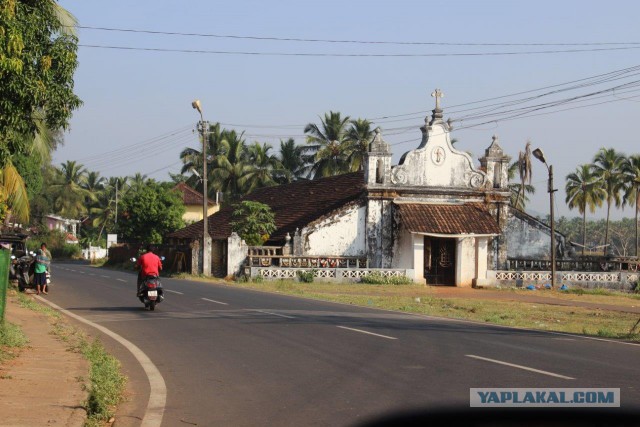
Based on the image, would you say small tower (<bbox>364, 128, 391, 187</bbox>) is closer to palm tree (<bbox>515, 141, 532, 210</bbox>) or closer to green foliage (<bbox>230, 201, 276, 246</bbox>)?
green foliage (<bbox>230, 201, 276, 246</bbox>)

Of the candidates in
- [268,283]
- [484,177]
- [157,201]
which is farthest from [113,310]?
[157,201]

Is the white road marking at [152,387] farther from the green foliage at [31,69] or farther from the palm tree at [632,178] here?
the palm tree at [632,178]

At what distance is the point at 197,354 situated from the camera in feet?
43.4

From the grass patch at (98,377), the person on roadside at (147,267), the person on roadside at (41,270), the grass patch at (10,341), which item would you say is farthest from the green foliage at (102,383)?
the person on roadside at (41,270)

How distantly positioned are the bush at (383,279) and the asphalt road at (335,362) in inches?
779

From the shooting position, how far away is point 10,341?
13.5 m

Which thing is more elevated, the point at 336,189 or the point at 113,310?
the point at 336,189

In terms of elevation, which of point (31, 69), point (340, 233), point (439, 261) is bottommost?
point (439, 261)

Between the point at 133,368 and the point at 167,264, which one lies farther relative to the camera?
the point at 167,264

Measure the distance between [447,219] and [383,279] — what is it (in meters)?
4.50

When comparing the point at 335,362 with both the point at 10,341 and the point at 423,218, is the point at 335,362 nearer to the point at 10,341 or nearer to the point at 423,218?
the point at 10,341

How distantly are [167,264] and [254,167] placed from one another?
22.4 m

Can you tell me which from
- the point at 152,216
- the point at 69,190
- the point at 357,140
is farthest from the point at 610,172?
the point at 69,190

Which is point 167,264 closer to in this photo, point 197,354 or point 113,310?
point 113,310
